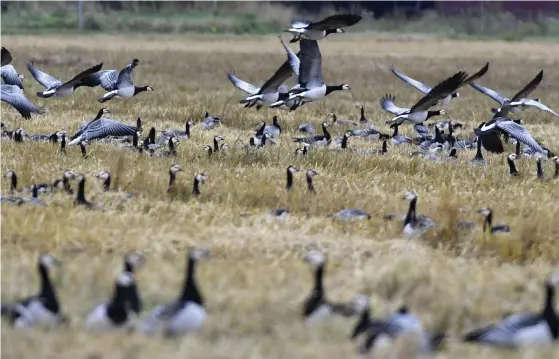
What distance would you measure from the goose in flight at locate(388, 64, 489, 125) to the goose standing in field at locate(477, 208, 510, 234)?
3.15 meters

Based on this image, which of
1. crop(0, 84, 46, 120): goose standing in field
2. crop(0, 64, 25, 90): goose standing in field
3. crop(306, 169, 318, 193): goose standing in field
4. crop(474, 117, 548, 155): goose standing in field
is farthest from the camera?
crop(0, 64, 25, 90): goose standing in field

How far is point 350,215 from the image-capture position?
31.0 feet

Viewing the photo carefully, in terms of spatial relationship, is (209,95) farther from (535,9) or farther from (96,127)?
(535,9)

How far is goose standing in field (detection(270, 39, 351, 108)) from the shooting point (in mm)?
14098

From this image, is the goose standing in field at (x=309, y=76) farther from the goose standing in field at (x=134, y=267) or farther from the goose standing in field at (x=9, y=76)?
the goose standing in field at (x=134, y=267)

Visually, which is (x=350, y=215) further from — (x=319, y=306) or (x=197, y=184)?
(x=319, y=306)

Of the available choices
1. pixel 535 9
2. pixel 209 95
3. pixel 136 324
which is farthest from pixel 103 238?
pixel 535 9

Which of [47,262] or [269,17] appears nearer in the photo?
[47,262]

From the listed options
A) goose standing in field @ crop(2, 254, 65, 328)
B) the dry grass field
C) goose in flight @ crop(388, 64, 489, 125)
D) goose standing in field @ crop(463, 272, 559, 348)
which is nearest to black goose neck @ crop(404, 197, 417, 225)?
the dry grass field

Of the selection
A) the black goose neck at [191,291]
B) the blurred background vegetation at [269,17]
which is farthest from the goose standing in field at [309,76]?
the blurred background vegetation at [269,17]

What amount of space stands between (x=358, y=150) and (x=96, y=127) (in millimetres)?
3353

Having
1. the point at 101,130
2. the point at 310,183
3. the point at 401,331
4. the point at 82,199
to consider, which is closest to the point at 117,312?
the point at 401,331

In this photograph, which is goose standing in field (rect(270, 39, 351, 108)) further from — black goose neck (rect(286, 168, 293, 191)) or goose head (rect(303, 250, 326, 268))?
goose head (rect(303, 250, 326, 268))

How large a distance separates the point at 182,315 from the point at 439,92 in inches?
292
